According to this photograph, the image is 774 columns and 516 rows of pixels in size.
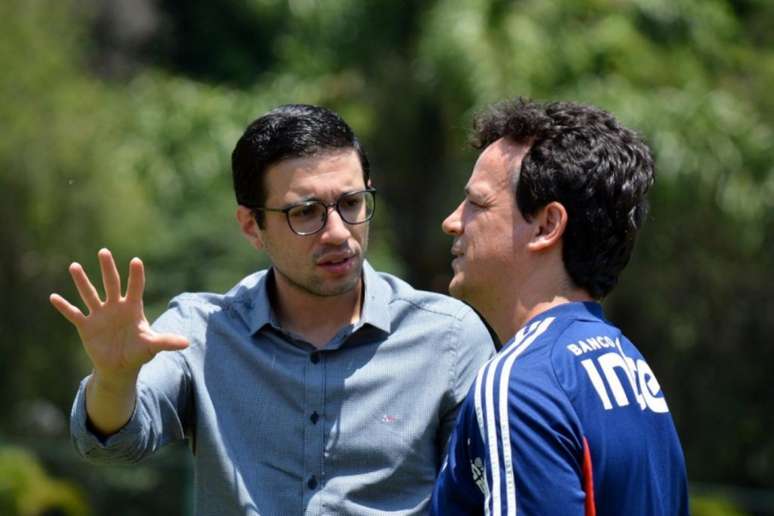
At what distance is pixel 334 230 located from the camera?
3.35 metres

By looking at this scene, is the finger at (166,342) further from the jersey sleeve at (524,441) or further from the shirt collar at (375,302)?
the jersey sleeve at (524,441)

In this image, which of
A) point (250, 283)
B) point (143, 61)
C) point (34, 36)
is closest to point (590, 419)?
point (250, 283)

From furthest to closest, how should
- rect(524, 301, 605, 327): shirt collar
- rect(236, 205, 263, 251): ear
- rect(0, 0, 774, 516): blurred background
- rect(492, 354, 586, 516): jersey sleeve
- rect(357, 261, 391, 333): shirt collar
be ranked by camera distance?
rect(0, 0, 774, 516): blurred background < rect(236, 205, 263, 251): ear < rect(357, 261, 391, 333): shirt collar < rect(524, 301, 605, 327): shirt collar < rect(492, 354, 586, 516): jersey sleeve

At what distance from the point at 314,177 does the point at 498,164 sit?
65 cm

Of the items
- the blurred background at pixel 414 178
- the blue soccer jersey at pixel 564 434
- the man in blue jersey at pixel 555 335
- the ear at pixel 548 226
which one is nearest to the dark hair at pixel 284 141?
the man in blue jersey at pixel 555 335

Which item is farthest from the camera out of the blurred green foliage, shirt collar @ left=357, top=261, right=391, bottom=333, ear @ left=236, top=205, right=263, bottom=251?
the blurred green foliage

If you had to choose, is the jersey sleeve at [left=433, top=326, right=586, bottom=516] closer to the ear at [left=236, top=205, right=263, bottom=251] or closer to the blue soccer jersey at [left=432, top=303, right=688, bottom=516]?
the blue soccer jersey at [left=432, top=303, right=688, bottom=516]

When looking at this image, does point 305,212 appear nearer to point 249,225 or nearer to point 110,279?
point 249,225

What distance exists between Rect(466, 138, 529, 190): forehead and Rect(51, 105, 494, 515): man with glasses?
0.53 m

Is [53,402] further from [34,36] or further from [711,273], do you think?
[711,273]

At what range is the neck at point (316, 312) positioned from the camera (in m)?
3.45

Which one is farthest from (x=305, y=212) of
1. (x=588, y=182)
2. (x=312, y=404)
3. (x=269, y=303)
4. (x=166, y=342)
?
(x=588, y=182)

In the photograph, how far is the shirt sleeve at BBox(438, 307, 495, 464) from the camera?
3354 mm

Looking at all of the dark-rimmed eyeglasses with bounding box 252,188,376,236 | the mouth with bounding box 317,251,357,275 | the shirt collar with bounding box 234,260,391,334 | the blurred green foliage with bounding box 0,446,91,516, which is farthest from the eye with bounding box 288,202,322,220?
the blurred green foliage with bounding box 0,446,91,516
